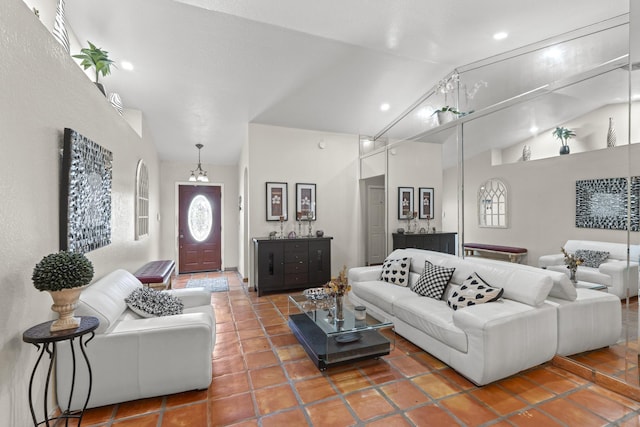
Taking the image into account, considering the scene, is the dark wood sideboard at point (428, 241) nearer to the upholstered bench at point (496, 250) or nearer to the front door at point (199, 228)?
the upholstered bench at point (496, 250)

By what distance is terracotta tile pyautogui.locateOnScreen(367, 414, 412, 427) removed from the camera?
1807 mm

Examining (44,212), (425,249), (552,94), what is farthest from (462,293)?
(44,212)

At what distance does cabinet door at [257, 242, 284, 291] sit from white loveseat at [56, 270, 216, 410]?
2.38m

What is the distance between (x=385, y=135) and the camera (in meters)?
5.37

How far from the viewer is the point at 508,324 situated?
86.4 inches

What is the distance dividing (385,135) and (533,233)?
3126 millimetres

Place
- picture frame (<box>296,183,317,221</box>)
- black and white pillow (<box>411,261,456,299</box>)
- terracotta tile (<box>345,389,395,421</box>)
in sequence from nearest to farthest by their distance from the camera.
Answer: terracotta tile (<box>345,389,395,421</box>)
black and white pillow (<box>411,261,456,299</box>)
picture frame (<box>296,183,317,221</box>)

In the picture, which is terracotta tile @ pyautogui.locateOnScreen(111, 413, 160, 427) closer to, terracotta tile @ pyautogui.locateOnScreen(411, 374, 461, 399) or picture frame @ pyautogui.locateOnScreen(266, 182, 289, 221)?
terracotta tile @ pyautogui.locateOnScreen(411, 374, 461, 399)

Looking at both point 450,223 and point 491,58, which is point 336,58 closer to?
point 491,58

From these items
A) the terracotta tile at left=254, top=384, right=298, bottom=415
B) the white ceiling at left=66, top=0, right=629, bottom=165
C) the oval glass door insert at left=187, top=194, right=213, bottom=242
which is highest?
the white ceiling at left=66, top=0, right=629, bottom=165

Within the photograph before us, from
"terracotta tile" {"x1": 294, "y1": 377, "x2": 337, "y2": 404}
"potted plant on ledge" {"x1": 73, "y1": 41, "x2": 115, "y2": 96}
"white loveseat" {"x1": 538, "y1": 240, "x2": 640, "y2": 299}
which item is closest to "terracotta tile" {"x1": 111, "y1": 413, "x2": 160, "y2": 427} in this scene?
"terracotta tile" {"x1": 294, "y1": 377, "x2": 337, "y2": 404}

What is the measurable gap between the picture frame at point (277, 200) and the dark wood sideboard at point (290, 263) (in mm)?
532

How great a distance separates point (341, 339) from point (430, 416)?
3.07 ft

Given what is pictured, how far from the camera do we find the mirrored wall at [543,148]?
2211mm
